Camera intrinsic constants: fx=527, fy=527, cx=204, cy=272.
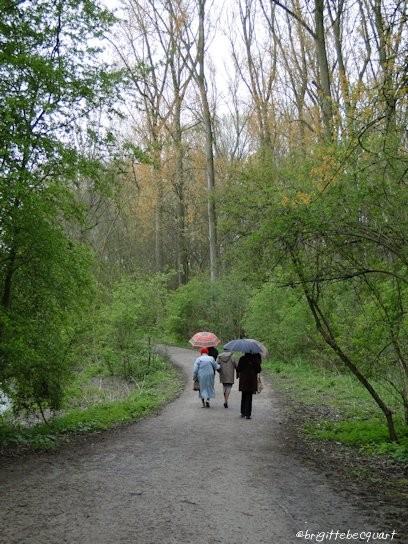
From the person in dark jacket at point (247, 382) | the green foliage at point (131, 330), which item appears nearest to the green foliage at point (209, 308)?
the green foliage at point (131, 330)

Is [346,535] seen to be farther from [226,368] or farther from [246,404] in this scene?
[226,368]

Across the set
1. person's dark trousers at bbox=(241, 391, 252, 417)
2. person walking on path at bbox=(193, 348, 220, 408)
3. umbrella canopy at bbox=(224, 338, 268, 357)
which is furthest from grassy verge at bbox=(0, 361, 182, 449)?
umbrella canopy at bbox=(224, 338, 268, 357)

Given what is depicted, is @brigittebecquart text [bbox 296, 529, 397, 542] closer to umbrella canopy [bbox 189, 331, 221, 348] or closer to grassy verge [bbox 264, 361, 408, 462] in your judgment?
grassy verge [bbox 264, 361, 408, 462]

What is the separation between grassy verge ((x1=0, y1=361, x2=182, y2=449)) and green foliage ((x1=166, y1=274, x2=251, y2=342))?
10024 millimetres

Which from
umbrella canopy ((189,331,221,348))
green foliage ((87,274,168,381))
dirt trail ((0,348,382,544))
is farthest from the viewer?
green foliage ((87,274,168,381))

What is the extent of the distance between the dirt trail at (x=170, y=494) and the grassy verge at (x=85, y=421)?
2.82 ft

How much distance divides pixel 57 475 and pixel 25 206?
3958 millimetres

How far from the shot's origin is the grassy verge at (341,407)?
29.3ft

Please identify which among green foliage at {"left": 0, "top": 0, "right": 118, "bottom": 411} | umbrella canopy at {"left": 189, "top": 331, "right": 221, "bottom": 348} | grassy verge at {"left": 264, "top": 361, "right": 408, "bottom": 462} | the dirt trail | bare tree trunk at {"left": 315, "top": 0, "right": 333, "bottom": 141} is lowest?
grassy verge at {"left": 264, "top": 361, "right": 408, "bottom": 462}

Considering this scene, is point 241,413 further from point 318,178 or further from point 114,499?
point 114,499

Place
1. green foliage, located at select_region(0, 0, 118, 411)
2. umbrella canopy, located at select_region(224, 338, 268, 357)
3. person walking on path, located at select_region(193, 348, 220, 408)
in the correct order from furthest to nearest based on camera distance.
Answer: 1. person walking on path, located at select_region(193, 348, 220, 408)
2. umbrella canopy, located at select_region(224, 338, 268, 357)
3. green foliage, located at select_region(0, 0, 118, 411)

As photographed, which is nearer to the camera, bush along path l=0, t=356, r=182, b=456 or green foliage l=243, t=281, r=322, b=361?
A: bush along path l=0, t=356, r=182, b=456

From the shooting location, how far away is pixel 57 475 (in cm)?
698

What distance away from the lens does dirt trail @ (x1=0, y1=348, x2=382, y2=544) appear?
4918 millimetres
